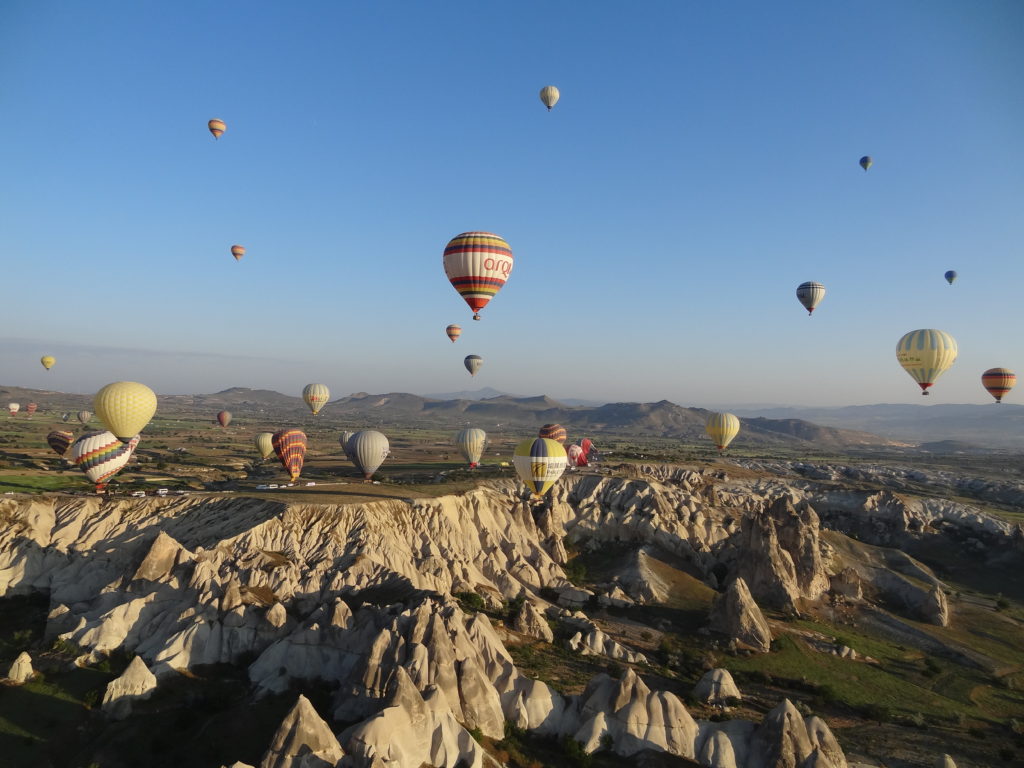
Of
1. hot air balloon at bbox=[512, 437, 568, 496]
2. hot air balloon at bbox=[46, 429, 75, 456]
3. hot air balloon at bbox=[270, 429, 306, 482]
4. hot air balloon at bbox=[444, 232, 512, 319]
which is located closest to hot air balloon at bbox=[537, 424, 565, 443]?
hot air balloon at bbox=[512, 437, 568, 496]

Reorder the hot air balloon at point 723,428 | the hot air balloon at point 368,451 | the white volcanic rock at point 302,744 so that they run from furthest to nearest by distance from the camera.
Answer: the hot air balloon at point 723,428, the hot air balloon at point 368,451, the white volcanic rock at point 302,744

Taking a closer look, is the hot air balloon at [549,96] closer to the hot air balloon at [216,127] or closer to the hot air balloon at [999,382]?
the hot air balloon at [216,127]

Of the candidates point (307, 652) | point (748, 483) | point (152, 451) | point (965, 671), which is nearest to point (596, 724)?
point (307, 652)

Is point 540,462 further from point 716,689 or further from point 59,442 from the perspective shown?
point 59,442

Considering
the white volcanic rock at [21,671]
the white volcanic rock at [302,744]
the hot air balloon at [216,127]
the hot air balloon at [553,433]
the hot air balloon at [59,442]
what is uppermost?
the hot air balloon at [216,127]

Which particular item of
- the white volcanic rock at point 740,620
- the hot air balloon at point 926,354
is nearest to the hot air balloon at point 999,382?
the hot air balloon at point 926,354

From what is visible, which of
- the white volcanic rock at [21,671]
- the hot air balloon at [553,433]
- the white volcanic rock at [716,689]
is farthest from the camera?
the hot air balloon at [553,433]

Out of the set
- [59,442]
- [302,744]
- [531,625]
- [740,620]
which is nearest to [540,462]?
[531,625]
